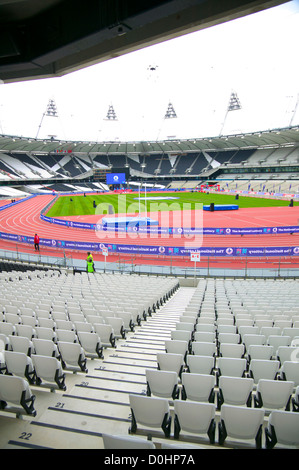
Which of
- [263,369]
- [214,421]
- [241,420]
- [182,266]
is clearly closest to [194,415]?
[214,421]

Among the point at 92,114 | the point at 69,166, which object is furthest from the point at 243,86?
the point at 69,166

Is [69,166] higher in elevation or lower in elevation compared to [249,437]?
higher

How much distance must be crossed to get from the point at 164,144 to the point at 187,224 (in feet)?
253

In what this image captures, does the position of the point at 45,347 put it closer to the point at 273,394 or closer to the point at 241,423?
the point at 241,423

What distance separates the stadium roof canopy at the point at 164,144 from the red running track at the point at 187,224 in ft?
129

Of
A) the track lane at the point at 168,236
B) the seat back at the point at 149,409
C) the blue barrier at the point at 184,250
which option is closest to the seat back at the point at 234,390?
the seat back at the point at 149,409

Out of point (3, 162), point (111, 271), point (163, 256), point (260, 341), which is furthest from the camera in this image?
point (3, 162)

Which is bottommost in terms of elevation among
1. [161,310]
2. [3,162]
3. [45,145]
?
[161,310]

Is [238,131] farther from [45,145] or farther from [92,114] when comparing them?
[45,145]

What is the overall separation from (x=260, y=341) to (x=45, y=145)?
3904 inches

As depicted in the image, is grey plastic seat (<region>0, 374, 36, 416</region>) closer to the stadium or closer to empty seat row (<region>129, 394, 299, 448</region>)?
the stadium

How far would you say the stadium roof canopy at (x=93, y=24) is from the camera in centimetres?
445

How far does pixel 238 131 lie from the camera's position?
92625 millimetres

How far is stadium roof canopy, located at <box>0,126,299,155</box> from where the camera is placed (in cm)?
8075
